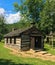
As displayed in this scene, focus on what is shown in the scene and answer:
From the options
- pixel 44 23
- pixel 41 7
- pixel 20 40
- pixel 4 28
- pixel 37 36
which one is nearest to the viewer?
pixel 20 40

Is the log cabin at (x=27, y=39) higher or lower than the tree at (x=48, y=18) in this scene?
lower

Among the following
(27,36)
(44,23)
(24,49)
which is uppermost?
(44,23)

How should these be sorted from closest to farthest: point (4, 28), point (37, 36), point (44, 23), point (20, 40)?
point (20, 40) < point (37, 36) < point (44, 23) < point (4, 28)

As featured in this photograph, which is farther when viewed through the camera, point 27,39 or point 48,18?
point 48,18

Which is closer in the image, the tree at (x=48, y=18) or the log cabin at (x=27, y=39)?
the log cabin at (x=27, y=39)

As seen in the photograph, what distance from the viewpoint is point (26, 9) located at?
61625 mm

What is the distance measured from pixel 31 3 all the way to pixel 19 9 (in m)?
5.03

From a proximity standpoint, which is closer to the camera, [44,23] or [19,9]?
[44,23]

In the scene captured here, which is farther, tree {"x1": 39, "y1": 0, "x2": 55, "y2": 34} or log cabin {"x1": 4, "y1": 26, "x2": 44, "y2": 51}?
tree {"x1": 39, "y1": 0, "x2": 55, "y2": 34}

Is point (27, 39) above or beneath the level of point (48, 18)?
beneath

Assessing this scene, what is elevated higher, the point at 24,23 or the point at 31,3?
the point at 31,3

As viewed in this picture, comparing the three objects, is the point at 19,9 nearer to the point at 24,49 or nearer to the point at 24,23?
the point at 24,23

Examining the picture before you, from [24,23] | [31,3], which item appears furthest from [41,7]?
[24,23]

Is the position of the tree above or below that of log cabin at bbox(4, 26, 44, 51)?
above
